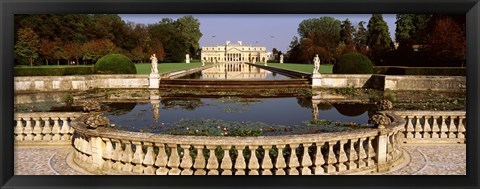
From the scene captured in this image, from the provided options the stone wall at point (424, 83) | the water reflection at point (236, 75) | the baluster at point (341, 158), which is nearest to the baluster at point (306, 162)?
the baluster at point (341, 158)

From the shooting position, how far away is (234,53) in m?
72.8

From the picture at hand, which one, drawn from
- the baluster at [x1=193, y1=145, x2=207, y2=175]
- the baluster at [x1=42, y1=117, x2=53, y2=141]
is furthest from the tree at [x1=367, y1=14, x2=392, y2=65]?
the baluster at [x1=193, y1=145, x2=207, y2=175]

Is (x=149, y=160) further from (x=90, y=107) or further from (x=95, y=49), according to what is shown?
(x=95, y=49)

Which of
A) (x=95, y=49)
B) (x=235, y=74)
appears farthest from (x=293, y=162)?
(x=95, y=49)

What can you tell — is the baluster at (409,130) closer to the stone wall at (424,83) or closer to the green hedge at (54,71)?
the stone wall at (424,83)

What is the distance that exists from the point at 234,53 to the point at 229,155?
69.0 meters

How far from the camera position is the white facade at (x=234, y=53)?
6834 centimetres

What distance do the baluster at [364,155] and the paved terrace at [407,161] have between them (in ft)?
1.06

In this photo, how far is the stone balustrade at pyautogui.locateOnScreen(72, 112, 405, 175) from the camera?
4.14m

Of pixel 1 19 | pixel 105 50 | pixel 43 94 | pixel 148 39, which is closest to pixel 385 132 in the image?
pixel 1 19

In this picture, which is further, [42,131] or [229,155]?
[42,131]

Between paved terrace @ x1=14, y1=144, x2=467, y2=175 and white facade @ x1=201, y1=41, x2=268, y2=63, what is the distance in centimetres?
6076

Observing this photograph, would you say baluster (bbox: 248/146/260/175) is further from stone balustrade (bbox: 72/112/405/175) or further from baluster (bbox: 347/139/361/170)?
baluster (bbox: 347/139/361/170)
